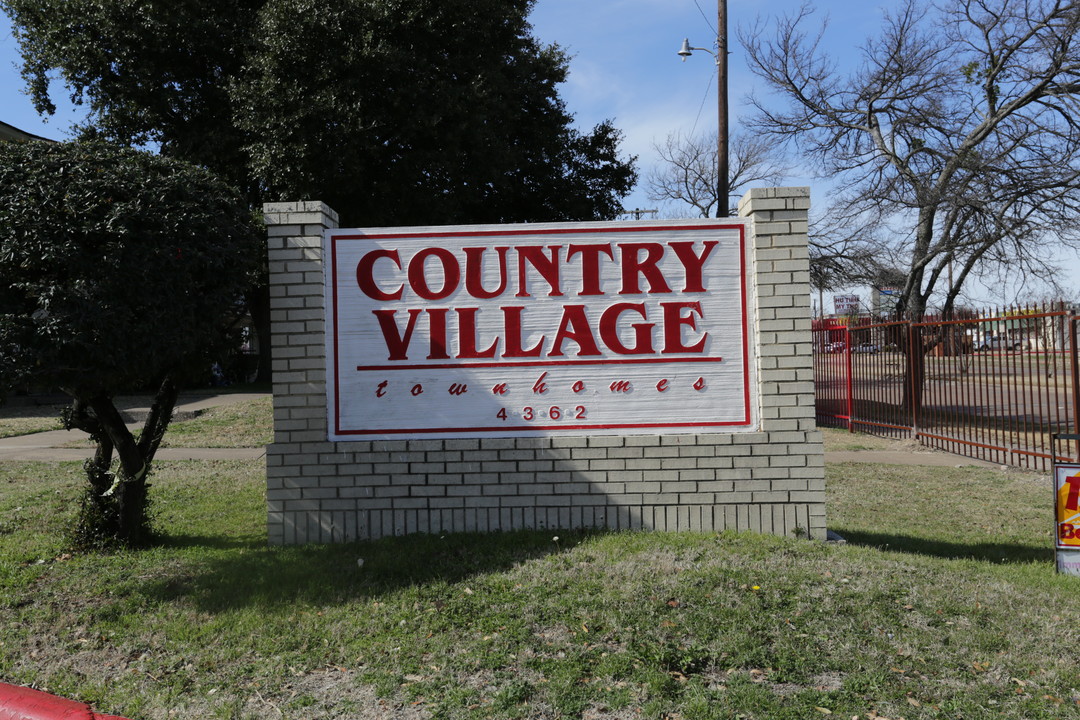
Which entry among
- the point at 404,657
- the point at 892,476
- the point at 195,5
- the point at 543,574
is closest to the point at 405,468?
the point at 543,574

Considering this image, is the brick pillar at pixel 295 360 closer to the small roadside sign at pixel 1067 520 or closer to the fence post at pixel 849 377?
the small roadside sign at pixel 1067 520

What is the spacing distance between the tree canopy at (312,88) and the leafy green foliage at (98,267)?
998 cm

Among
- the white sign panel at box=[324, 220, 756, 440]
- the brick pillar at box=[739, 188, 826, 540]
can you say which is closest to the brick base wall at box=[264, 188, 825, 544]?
the brick pillar at box=[739, 188, 826, 540]

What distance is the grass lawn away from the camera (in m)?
3.54

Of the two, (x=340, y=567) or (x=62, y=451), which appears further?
(x=62, y=451)

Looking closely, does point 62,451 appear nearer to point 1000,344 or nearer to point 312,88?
point 312,88

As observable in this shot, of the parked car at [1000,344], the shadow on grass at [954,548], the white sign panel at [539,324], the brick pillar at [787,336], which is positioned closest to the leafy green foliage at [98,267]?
the white sign panel at [539,324]

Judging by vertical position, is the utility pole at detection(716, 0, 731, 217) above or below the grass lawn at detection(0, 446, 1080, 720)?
above

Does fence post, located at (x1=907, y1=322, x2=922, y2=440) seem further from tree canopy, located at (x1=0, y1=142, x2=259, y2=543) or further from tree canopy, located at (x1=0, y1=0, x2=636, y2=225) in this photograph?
tree canopy, located at (x1=0, y1=142, x2=259, y2=543)

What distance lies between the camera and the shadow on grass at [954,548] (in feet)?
19.6

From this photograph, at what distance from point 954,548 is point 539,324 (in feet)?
12.2

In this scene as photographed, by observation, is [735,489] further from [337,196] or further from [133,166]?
[337,196]

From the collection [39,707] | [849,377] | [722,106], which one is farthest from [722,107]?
[39,707]

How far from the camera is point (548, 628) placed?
4203mm
